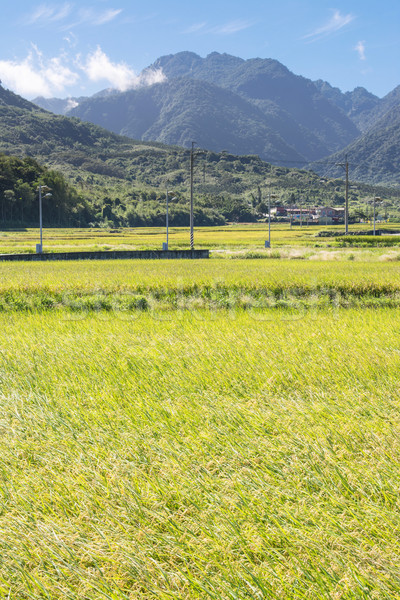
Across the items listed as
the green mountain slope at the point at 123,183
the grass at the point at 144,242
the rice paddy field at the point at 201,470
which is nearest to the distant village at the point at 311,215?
the green mountain slope at the point at 123,183

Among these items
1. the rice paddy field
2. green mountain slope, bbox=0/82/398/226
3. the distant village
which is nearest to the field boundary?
the rice paddy field

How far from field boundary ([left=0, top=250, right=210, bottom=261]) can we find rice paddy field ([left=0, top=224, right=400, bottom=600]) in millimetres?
23955

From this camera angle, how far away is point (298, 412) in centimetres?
412

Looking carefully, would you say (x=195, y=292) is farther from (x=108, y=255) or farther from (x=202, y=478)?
(x=108, y=255)

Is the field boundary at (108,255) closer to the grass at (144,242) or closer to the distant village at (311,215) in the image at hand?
the grass at (144,242)

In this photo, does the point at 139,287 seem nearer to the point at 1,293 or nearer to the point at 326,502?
the point at 1,293

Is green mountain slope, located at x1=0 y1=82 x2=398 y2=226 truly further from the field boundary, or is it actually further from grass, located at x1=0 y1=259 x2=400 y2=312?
grass, located at x1=0 y1=259 x2=400 y2=312

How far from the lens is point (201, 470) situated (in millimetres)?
3248

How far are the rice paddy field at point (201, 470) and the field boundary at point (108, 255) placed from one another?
78.6 feet

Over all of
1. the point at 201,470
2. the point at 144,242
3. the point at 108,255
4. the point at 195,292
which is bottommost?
the point at 201,470

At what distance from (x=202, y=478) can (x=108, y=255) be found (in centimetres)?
2948

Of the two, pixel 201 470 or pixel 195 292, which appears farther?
pixel 195 292

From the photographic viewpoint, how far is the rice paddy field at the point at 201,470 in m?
2.32

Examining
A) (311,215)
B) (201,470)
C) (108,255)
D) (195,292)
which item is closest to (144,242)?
(108,255)
